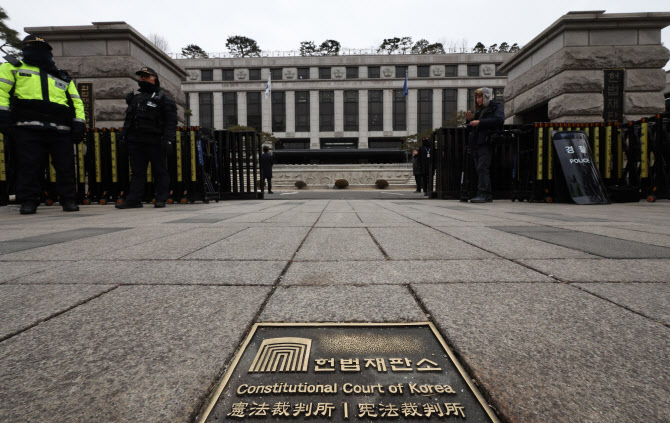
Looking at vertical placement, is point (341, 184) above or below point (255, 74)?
below

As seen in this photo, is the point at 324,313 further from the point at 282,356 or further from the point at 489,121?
the point at 489,121

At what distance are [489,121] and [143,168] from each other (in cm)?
694

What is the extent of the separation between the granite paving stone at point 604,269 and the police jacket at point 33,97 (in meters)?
6.77

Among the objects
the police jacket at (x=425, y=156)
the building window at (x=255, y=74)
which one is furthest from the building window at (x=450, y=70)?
the police jacket at (x=425, y=156)

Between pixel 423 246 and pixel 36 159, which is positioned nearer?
pixel 423 246

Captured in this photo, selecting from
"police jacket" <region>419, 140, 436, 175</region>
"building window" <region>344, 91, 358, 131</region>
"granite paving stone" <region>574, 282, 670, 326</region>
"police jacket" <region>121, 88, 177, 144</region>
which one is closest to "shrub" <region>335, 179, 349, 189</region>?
"police jacket" <region>419, 140, 436, 175</region>

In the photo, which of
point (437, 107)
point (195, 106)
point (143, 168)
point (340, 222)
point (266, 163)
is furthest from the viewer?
point (195, 106)

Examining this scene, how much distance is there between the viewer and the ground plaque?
0.75 meters

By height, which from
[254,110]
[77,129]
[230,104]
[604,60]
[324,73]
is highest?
[324,73]

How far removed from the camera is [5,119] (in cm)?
504

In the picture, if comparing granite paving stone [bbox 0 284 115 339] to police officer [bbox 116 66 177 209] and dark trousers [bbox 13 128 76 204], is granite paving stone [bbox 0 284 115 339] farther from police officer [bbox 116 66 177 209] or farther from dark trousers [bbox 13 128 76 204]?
police officer [bbox 116 66 177 209]

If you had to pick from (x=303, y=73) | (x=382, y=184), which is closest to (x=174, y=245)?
(x=382, y=184)

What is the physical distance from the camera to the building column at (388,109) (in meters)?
52.9

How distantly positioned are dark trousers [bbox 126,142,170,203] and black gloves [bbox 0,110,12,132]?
5.46 ft
